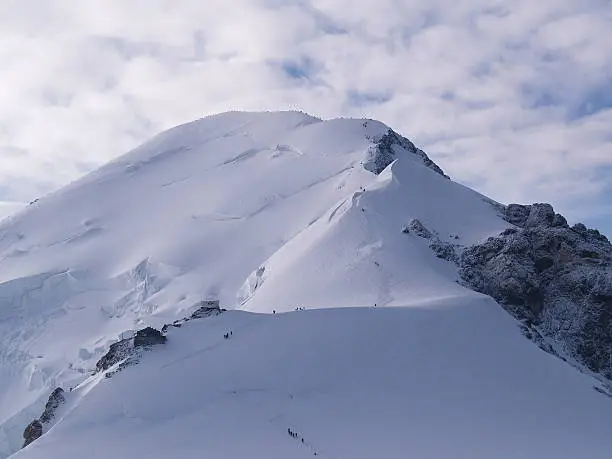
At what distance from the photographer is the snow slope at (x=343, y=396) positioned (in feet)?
63.2

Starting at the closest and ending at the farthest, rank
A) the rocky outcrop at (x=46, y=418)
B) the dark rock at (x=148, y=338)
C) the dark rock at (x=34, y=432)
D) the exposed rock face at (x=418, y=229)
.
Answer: the rocky outcrop at (x=46, y=418), the dark rock at (x=34, y=432), the dark rock at (x=148, y=338), the exposed rock face at (x=418, y=229)

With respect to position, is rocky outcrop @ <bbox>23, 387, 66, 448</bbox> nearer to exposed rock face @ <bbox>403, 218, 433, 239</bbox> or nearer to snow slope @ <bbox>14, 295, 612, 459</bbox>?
snow slope @ <bbox>14, 295, 612, 459</bbox>

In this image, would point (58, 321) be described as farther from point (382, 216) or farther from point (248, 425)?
point (248, 425)

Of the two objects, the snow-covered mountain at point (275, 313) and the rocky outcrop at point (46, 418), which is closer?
the snow-covered mountain at point (275, 313)

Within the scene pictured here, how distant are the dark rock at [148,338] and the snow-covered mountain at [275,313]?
1.86 feet

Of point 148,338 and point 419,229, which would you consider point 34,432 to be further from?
point 419,229

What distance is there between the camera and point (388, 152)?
175 feet

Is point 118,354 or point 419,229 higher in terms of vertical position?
point 419,229

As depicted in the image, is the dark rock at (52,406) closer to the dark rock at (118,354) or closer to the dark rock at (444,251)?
the dark rock at (118,354)

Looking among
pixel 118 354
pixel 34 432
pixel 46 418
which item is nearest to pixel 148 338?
pixel 118 354

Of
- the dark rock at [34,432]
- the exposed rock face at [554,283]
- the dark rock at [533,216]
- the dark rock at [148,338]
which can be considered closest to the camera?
the dark rock at [34,432]

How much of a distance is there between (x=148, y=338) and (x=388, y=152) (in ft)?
108

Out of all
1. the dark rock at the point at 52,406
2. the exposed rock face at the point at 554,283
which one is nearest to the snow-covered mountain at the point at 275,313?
the dark rock at the point at 52,406

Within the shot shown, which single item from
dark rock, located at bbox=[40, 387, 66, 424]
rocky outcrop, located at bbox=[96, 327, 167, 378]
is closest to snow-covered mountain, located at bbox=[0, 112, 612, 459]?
dark rock, located at bbox=[40, 387, 66, 424]
